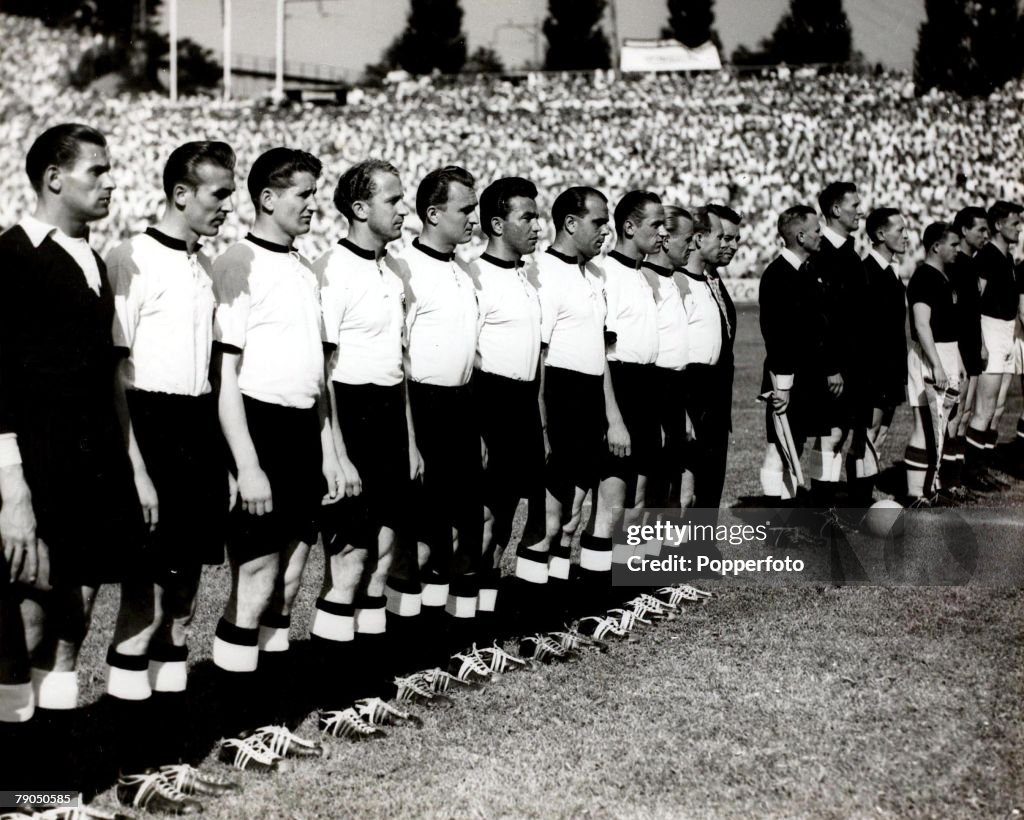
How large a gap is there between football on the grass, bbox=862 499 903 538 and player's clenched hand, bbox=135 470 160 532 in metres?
5.21

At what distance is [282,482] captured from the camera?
3.98 m

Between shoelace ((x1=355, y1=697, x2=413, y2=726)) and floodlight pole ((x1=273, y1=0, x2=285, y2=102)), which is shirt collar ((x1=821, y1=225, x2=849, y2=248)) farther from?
floodlight pole ((x1=273, y1=0, x2=285, y2=102))

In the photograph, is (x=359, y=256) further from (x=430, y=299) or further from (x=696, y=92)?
(x=696, y=92)

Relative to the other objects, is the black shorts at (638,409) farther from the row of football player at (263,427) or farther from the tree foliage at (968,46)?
the tree foliage at (968,46)

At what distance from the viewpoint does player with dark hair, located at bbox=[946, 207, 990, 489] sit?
9562 millimetres

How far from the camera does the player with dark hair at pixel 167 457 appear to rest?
11.8ft

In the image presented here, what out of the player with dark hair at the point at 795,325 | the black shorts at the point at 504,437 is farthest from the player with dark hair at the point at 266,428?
the player with dark hair at the point at 795,325

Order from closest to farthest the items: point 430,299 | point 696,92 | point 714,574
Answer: point 430,299
point 714,574
point 696,92

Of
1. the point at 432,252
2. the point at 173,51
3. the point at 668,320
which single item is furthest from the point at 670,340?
the point at 173,51

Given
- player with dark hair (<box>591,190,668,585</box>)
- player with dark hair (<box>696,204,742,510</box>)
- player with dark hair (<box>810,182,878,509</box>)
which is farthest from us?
player with dark hair (<box>810,182,878,509</box>)

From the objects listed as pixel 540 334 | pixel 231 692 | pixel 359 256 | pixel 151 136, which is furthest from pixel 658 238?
pixel 151 136

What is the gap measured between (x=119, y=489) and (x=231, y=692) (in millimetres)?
949

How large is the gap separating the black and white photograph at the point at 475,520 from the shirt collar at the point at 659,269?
0.04 m

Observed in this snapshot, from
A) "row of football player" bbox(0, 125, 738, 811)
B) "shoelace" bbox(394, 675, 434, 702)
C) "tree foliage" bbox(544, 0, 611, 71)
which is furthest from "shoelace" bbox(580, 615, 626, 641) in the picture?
"tree foliage" bbox(544, 0, 611, 71)
